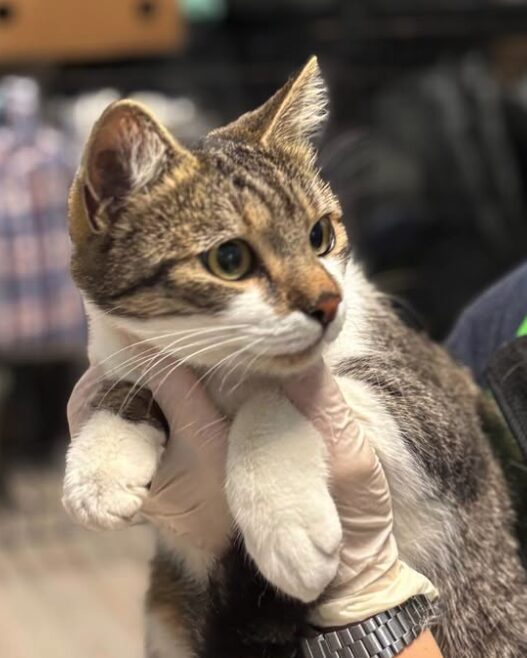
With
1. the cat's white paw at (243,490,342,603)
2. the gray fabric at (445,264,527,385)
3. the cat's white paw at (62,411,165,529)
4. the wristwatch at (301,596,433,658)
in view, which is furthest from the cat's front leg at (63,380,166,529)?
the gray fabric at (445,264,527,385)

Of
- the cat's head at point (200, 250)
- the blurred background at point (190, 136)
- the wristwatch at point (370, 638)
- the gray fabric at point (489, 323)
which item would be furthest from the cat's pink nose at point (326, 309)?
the blurred background at point (190, 136)

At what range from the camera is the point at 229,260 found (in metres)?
0.80

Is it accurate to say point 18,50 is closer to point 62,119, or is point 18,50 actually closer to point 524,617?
point 62,119

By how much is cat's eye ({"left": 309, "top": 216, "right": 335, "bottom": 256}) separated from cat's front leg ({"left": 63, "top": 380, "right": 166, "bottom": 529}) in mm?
209

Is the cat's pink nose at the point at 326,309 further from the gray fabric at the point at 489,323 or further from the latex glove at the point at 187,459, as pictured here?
the gray fabric at the point at 489,323

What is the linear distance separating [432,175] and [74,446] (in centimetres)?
225

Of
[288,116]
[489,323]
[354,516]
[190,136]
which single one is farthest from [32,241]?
[354,516]

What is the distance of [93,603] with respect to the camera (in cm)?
240

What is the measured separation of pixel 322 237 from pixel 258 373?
0.14 metres

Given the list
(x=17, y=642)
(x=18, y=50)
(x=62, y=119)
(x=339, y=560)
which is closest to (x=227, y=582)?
(x=339, y=560)

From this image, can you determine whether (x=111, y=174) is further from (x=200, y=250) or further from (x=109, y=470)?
(x=109, y=470)

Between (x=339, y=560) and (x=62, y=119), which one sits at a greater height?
(x=62, y=119)

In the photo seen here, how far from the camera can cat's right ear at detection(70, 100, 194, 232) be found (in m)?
0.79

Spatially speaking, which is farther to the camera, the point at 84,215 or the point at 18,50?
the point at 18,50
